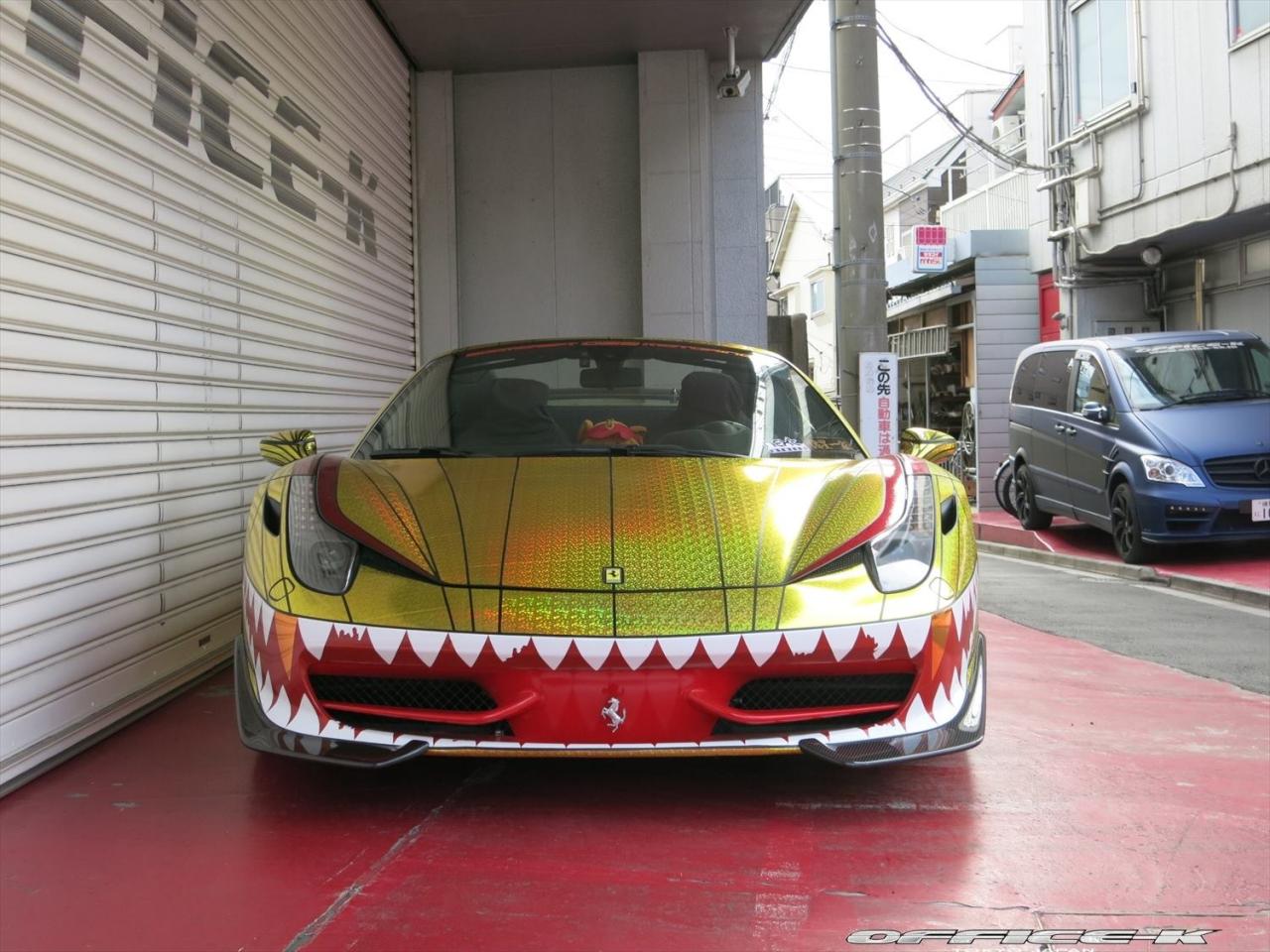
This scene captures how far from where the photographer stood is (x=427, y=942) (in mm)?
2035

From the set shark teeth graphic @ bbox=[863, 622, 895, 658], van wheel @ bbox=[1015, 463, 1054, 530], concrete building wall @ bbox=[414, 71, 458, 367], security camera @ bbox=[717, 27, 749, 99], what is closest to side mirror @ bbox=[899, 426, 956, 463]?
shark teeth graphic @ bbox=[863, 622, 895, 658]

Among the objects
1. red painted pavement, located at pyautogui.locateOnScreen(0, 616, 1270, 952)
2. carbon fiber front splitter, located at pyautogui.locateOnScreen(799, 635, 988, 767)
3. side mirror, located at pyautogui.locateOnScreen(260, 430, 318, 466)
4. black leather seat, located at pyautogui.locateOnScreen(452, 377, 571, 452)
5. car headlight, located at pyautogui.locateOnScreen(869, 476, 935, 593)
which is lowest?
red painted pavement, located at pyautogui.locateOnScreen(0, 616, 1270, 952)

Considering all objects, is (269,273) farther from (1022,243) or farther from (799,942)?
(1022,243)

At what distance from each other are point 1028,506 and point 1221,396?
9.54 ft

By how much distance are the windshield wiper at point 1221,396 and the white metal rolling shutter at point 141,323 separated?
23.0ft

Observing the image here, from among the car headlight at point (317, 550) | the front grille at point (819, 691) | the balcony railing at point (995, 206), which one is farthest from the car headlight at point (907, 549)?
the balcony railing at point (995, 206)

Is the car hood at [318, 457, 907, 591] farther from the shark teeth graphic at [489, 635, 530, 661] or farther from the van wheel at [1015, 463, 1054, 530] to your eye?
the van wheel at [1015, 463, 1054, 530]

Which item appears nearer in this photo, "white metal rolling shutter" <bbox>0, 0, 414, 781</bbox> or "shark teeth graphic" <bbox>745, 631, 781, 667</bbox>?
"shark teeth graphic" <bbox>745, 631, 781, 667</bbox>

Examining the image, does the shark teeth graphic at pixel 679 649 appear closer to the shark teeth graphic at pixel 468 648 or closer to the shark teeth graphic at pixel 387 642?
the shark teeth graphic at pixel 468 648

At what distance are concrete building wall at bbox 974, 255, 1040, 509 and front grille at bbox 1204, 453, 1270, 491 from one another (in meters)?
9.15

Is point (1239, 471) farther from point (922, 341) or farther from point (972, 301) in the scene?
point (922, 341)

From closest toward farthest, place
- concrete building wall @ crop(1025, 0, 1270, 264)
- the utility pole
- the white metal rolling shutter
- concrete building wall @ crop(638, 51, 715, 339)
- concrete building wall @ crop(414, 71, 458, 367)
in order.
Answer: the white metal rolling shutter < the utility pole < concrete building wall @ crop(638, 51, 715, 339) < concrete building wall @ crop(414, 71, 458, 367) < concrete building wall @ crop(1025, 0, 1270, 264)

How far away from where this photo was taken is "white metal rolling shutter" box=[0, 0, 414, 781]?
3127mm

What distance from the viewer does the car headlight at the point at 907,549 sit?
2660mm
